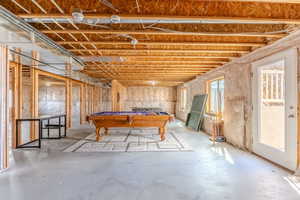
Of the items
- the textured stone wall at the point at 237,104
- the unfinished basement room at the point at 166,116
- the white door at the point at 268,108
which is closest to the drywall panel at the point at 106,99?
the unfinished basement room at the point at 166,116

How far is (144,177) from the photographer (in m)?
2.75

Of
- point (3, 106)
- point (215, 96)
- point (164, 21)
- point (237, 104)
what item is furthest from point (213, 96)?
point (3, 106)

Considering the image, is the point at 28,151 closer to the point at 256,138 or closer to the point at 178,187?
the point at 178,187

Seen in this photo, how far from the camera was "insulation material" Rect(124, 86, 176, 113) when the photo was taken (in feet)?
43.2

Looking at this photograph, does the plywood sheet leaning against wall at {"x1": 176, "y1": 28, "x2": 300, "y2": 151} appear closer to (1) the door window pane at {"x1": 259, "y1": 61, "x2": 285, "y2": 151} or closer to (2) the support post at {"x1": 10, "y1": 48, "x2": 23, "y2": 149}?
(1) the door window pane at {"x1": 259, "y1": 61, "x2": 285, "y2": 151}

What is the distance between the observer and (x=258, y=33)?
295cm

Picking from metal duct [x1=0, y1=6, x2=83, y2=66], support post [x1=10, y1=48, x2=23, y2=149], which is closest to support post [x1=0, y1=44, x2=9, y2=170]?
metal duct [x1=0, y1=6, x2=83, y2=66]

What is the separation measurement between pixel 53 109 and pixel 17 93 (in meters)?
7.78

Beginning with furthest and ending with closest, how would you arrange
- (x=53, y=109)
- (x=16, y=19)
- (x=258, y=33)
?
(x=53, y=109) < (x=258, y=33) < (x=16, y=19)

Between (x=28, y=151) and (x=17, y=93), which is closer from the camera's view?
(x=28, y=151)

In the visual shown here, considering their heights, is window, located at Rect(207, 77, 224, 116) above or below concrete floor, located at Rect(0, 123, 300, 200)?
above

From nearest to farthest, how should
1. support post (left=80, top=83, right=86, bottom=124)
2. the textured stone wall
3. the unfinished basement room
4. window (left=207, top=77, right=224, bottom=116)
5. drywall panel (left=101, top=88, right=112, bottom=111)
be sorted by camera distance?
the unfinished basement room → the textured stone wall → window (left=207, top=77, right=224, bottom=116) → support post (left=80, top=83, right=86, bottom=124) → drywall panel (left=101, top=88, right=112, bottom=111)

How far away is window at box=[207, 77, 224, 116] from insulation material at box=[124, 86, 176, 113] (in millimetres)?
6391

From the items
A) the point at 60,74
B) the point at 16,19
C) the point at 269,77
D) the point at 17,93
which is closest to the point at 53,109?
the point at 60,74
